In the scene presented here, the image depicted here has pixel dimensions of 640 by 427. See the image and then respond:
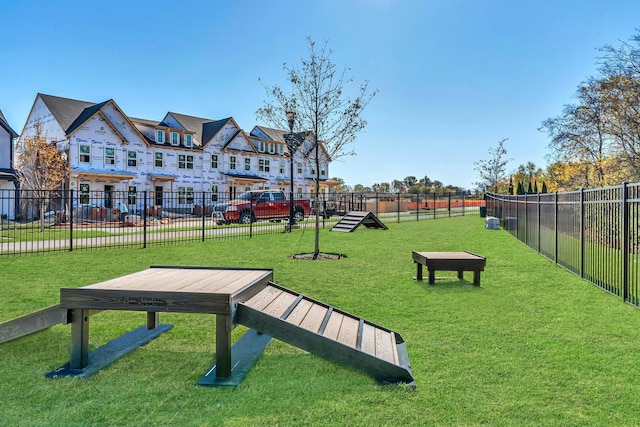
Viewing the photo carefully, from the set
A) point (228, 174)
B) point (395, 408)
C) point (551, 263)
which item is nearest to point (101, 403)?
point (395, 408)

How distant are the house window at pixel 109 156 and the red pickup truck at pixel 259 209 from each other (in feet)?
45.5

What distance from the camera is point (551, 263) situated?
9938mm

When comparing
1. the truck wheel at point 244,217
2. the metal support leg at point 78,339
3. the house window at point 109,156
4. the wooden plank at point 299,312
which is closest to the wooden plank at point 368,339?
the wooden plank at point 299,312

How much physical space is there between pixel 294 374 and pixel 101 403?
1546 millimetres

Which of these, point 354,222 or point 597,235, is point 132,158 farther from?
point 597,235

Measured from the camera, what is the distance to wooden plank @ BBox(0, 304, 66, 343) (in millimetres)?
3758

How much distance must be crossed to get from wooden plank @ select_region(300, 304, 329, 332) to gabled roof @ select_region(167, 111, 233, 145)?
36385mm

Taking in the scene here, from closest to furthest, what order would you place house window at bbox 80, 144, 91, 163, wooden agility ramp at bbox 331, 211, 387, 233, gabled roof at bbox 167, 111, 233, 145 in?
wooden agility ramp at bbox 331, 211, 387, 233 → house window at bbox 80, 144, 91, 163 → gabled roof at bbox 167, 111, 233, 145

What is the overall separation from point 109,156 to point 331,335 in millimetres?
32924

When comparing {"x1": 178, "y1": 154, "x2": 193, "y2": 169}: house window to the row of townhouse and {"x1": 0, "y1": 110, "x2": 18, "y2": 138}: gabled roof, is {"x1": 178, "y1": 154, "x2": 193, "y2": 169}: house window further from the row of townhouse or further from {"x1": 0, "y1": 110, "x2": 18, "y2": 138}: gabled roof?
{"x1": 0, "y1": 110, "x2": 18, "y2": 138}: gabled roof

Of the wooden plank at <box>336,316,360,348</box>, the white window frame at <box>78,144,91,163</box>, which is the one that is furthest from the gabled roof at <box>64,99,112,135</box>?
the wooden plank at <box>336,316,360,348</box>

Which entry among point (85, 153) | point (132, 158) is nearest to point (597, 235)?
point (85, 153)

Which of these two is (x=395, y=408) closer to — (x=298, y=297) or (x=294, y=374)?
(x=294, y=374)

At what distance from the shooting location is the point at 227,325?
3.46 metres
